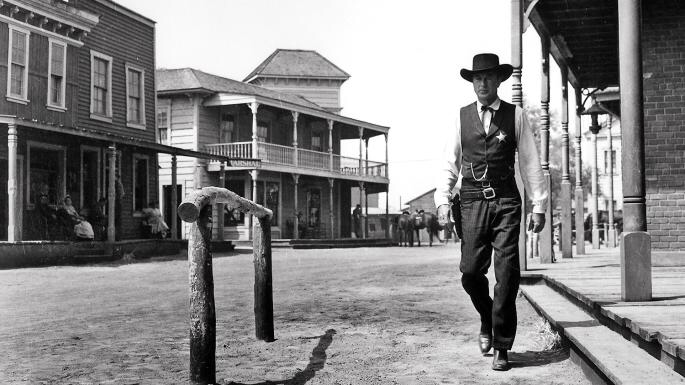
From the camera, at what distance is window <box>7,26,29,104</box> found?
16.5 meters

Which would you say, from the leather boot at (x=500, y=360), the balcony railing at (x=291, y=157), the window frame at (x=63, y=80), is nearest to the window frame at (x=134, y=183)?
the window frame at (x=63, y=80)

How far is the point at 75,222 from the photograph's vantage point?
1719 centimetres

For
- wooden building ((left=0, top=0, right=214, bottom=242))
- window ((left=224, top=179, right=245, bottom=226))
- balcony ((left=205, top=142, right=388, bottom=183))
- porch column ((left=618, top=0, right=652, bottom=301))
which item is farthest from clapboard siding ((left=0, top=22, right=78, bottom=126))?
porch column ((left=618, top=0, right=652, bottom=301))

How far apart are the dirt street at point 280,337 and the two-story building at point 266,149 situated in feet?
46.8

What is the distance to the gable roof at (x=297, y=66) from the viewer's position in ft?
126

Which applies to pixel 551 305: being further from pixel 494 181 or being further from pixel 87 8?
pixel 87 8

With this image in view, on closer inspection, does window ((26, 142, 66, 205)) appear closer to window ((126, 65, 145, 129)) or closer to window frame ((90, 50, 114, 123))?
window frame ((90, 50, 114, 123))

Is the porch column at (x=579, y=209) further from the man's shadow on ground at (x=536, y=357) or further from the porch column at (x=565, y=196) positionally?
the man's shadow on ground at (x=536, y=357)

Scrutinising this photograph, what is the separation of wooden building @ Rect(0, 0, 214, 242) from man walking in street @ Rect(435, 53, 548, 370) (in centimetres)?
1297

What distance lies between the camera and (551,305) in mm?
5820

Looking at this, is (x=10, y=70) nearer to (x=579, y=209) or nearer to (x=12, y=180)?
(x=12, y=180)

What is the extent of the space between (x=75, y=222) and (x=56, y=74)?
403cm

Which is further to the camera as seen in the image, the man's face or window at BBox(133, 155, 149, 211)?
window at BBox(133, 155, 149, 211)

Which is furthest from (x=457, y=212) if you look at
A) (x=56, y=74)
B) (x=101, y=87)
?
(x=101, y=87)
